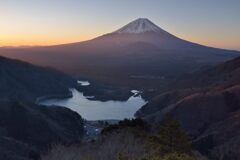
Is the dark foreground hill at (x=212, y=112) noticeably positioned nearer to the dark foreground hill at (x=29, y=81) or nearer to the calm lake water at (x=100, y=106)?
the calm lake water at (x=100, y=106)

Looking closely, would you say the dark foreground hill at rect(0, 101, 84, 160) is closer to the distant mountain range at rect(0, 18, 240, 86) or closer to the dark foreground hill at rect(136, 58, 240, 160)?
the dark foreground hill at rect(136, 58, 240, 160)

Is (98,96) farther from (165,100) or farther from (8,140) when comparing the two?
(8,140)

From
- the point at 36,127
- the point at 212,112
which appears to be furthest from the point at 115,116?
the point at 36,127

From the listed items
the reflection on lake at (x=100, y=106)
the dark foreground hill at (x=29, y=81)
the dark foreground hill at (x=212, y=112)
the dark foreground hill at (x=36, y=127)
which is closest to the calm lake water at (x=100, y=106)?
the reflection on lake at (x=100, y=106)

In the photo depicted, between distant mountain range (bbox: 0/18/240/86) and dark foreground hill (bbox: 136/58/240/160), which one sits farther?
distant mountain range (bbox: 0/18/240/86)

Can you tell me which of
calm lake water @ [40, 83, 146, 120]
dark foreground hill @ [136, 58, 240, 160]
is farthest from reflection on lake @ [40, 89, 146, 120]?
dark foreground hill @ [136, 58, 240, 160]

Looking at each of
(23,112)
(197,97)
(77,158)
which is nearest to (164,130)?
(77,158)

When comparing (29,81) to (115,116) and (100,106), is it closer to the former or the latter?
(100,106)
